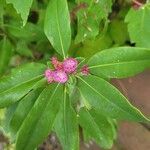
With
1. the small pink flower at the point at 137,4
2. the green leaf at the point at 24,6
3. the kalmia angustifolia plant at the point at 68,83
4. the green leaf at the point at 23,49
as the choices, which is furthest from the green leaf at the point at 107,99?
the green leaf at the point at 23,49

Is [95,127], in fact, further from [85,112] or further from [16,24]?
[16,24]

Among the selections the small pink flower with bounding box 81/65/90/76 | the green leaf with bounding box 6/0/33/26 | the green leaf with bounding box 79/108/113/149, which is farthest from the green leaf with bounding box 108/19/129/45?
the green leaf with bounding box 6/0/33/26

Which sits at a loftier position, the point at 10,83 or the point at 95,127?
the point at 10,83

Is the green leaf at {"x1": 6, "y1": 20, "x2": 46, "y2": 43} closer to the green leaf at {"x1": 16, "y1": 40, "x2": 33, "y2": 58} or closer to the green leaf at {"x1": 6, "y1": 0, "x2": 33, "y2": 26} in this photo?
the green leaf at {"x1": 16, "y1": 40, "x2": 33, "y2": 58}

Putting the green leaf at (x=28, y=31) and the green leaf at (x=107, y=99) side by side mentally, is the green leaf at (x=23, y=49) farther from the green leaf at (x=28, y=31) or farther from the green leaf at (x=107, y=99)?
the green leaf at (x=107, y=99)

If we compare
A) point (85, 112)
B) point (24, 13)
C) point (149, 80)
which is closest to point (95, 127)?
point (85, 112)
